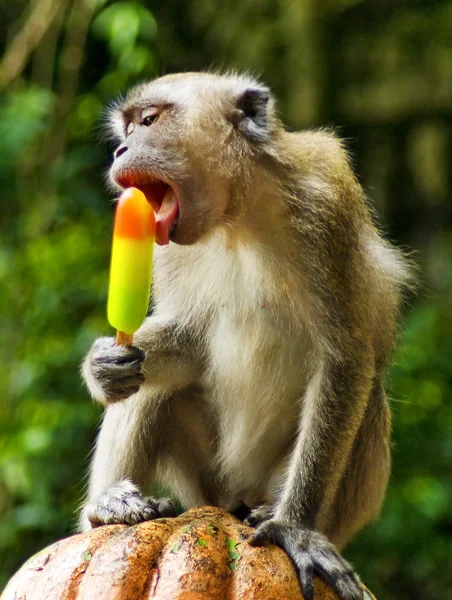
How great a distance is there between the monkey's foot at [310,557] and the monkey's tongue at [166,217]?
1180 mm

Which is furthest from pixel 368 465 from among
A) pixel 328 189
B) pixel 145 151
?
pixel 145 151

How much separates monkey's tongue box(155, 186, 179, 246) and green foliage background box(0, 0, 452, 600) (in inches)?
55.1

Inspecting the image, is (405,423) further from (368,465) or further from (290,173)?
(290,173)

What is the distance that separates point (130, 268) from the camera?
12.0 feet

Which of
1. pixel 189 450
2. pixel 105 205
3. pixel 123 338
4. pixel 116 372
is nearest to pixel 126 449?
pixel 189 450

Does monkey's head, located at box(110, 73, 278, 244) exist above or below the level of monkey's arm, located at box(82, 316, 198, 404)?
above

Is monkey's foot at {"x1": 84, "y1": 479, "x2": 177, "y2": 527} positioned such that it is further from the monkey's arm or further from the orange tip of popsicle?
the orange tip of popsicle

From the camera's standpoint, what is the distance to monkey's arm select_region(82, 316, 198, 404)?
13.8 ft

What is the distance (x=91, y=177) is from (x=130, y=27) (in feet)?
7.97

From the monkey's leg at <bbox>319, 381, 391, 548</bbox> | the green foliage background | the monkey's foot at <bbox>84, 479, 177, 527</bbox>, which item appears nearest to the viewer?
the monkey's foot at <bbox>84, 479, 177, 527</bbox>

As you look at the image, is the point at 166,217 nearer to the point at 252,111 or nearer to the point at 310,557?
the point at 252,111

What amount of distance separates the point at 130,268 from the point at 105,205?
5037 mm

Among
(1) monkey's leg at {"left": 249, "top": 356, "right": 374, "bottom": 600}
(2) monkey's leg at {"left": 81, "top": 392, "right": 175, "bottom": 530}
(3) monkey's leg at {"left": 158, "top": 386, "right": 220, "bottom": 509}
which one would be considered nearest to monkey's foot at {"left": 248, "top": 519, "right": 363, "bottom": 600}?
(1) monkey's leg at {"left": 249, "top": 356, "right": 374, "bottom": 600}

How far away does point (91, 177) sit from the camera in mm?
9016
